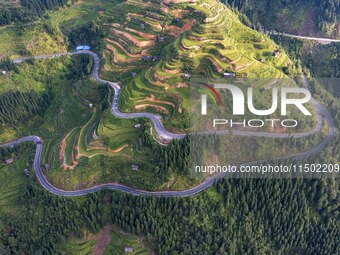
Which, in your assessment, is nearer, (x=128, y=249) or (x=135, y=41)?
(x=128, y=249)

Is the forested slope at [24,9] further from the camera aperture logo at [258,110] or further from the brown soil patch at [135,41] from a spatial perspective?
the camera aperture logo at [258,110]

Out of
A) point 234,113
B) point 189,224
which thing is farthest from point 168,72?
point 189,224

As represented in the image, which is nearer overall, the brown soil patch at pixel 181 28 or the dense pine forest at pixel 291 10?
the brown soil patch at pixel 181 28

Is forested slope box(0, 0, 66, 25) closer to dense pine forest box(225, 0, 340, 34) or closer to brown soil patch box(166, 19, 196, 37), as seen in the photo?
brown soil patch box(166, 19, 196, 37)

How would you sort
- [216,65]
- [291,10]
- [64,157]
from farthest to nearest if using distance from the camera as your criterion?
1. [291,10]
2. [216,65]
3. [64,157]

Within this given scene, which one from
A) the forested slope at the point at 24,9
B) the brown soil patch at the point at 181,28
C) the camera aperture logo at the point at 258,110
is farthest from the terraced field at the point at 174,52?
the forested slope at the point at 24,9

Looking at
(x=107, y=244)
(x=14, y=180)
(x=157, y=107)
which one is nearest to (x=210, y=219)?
(x=107, y=244)

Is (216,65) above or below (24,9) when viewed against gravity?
below

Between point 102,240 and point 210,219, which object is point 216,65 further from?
point 102,240

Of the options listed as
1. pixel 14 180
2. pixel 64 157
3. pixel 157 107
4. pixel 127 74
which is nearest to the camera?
pixel 64 157

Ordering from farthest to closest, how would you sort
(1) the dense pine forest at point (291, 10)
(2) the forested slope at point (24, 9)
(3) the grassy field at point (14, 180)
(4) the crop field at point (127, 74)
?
(1) the dense pine forest at point (291, 10)
(2) the forested slope at point (24, 9)
(3) the grassy field at point (14, 180)
(4) the crop field at point (127, 74)
